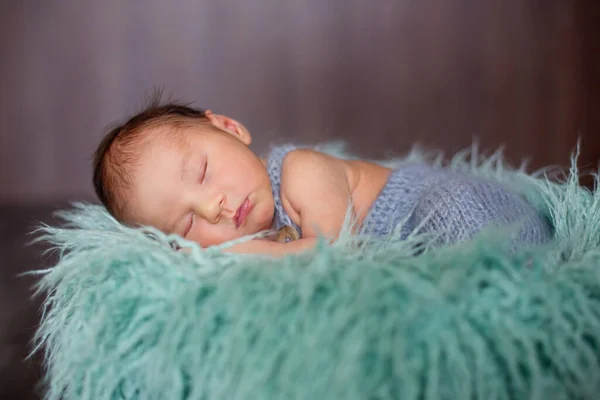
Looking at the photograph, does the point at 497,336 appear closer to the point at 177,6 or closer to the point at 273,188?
the point at 273,188

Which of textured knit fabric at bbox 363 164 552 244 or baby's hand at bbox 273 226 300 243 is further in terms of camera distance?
baby's hand at bbox 273 226 300 243

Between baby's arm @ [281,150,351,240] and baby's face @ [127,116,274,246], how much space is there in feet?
0.19

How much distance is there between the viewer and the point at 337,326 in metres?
0.60

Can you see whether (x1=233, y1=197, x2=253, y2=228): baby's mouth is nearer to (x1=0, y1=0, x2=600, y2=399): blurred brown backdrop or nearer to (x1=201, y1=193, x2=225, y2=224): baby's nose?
(x1=201, y1=193, x2=225, y2=224): baby's nose

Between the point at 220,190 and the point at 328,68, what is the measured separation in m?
1.09

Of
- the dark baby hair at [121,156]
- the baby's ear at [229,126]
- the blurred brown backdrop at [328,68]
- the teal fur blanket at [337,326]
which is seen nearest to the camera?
the teal fur blanket at [337,326]

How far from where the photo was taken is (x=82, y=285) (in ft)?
2.65

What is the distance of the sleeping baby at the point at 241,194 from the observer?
0.96 m

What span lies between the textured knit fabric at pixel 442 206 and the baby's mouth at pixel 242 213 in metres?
0.09

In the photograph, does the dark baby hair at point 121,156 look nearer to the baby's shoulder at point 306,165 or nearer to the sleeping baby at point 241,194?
the sleeping baby at point 241,194

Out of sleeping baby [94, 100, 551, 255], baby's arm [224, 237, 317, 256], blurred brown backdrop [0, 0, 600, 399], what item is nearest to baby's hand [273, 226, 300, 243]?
sleeping baby [94, 100, 551, 255]

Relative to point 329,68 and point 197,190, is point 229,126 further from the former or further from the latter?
point 329,68

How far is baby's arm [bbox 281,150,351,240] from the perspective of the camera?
102 cm

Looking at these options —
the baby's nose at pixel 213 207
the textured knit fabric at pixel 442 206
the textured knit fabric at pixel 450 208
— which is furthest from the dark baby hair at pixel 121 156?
the textured knit fabric at pixel 450 208
